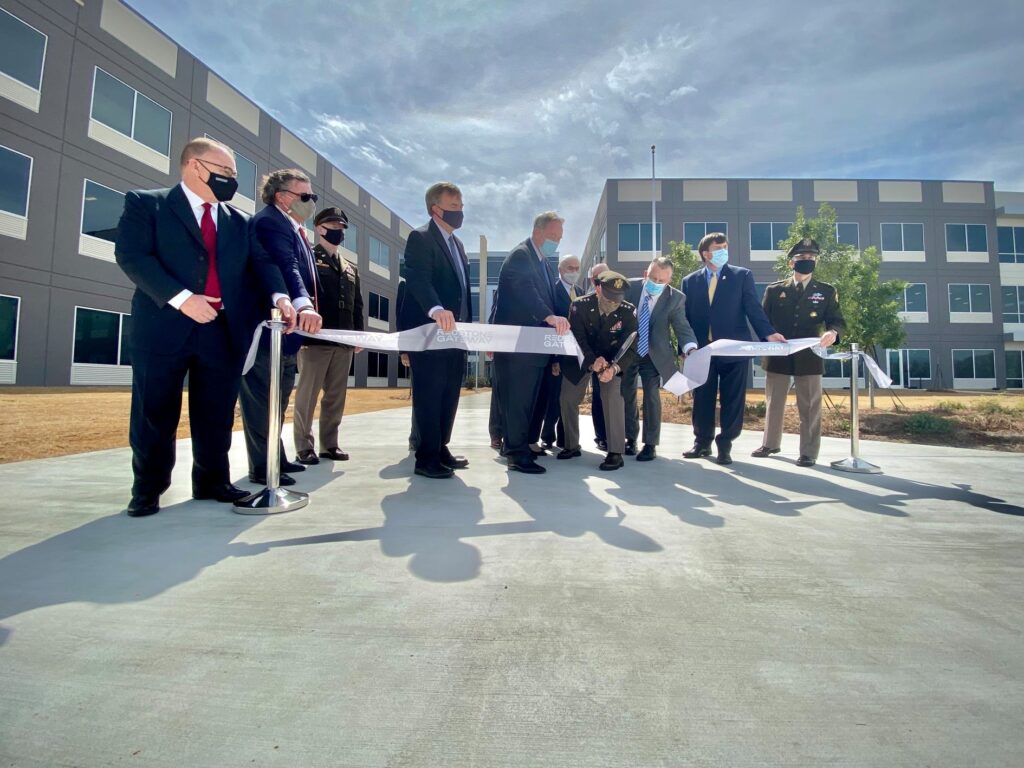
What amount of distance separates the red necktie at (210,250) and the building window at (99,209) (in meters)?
18.8

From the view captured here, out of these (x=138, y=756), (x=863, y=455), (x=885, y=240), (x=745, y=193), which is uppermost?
(x=745, y=193)

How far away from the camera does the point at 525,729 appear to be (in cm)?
101

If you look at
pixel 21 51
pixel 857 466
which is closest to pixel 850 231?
pixel 857 466

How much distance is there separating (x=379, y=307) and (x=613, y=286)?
3350 centimetres

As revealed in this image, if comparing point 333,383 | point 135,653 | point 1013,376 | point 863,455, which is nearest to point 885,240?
point 1013,376

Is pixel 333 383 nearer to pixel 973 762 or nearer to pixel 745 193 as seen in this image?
pixel 973 762

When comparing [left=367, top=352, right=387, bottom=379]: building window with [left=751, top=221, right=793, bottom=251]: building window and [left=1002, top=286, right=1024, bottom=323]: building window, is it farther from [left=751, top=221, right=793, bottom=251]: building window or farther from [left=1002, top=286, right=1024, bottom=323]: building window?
[left=1002, top=286, right=1024, bottom=323]: building window

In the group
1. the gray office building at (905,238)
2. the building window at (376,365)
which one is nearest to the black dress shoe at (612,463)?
the gray office building at (905,238)

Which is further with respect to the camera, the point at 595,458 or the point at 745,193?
the point at 745,193

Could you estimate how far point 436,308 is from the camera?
3.49 m

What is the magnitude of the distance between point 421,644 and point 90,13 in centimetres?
2425

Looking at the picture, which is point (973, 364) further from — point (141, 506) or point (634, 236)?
point (141, 506)

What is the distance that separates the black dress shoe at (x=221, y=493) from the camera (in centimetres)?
282

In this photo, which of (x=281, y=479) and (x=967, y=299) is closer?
(x=281, y=479)
